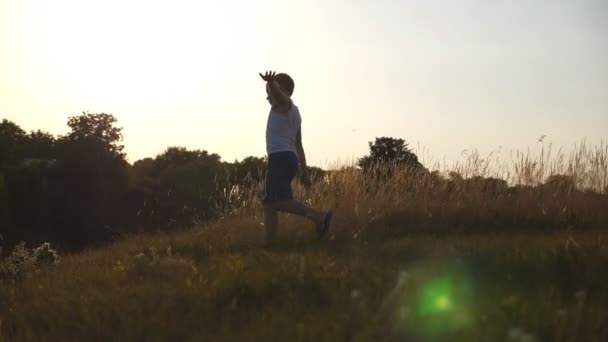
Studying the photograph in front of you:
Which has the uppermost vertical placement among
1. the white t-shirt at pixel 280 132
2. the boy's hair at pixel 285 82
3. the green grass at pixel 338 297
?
the boy's hair at pixel 285 82

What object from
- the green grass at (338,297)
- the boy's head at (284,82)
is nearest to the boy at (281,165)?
the boy's head at (284,82)

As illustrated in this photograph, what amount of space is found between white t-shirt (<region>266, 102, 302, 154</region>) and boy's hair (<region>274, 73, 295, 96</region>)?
1.12ft

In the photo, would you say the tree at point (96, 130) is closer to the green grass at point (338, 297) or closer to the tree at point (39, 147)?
the tree at point (39, 147)

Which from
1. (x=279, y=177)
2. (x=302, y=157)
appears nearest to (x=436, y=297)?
(x=279, y=177)

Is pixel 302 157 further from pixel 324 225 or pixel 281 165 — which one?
pixel 324 225

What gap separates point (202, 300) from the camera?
13.4 ft

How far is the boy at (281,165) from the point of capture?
7121 millimetres

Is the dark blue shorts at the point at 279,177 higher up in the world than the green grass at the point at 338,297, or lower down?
higher up

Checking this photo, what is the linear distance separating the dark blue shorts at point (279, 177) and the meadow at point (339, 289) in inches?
20.9

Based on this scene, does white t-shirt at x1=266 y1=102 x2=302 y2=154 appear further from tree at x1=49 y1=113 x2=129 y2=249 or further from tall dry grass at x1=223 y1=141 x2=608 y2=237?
tree at x1=49 y1=113 x2=129 y2=249

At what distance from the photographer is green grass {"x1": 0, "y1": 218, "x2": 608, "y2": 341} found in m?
3.16

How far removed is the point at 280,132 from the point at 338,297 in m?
3.59

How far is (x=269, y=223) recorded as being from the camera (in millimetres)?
7355

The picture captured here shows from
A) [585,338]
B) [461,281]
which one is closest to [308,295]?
[461,281]
